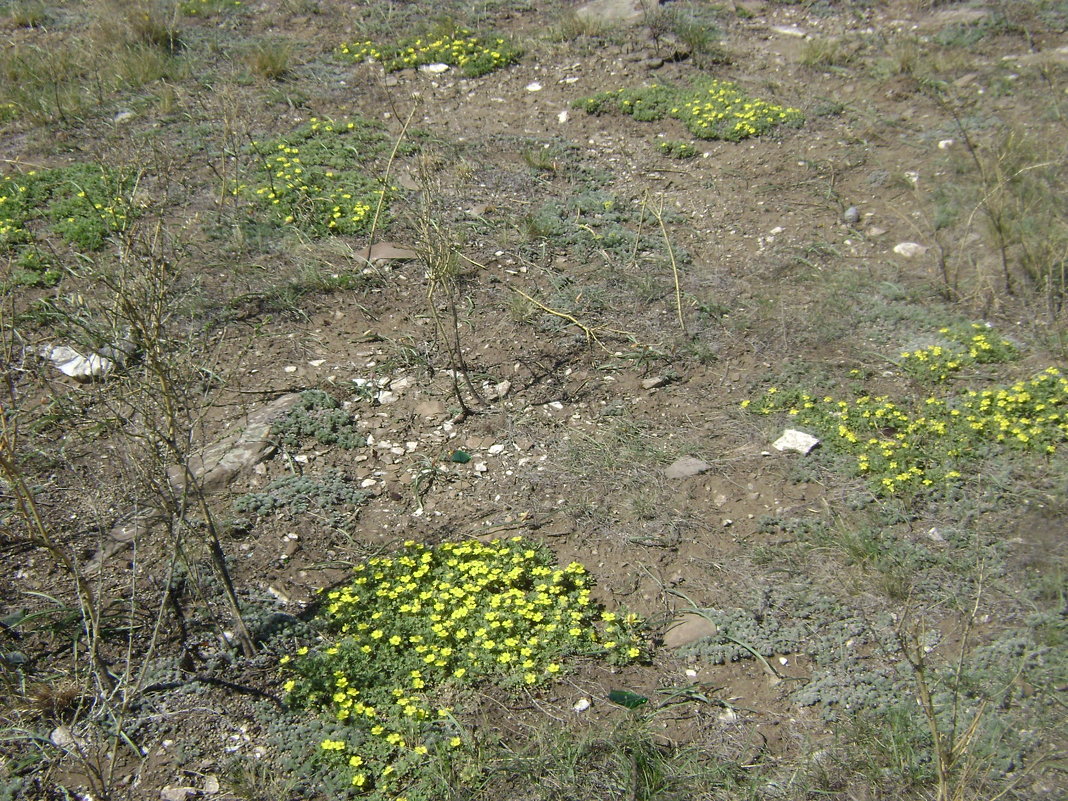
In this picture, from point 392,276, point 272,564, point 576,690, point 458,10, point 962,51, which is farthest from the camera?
point 458,10

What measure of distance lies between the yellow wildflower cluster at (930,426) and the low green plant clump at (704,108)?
3.15 metres

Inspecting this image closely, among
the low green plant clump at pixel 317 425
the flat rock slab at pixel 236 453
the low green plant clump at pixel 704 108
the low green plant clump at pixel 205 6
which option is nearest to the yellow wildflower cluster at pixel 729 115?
the low green plant clump at pixel 704 108

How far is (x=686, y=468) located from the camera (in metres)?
4.47

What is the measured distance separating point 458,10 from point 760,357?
572 cm

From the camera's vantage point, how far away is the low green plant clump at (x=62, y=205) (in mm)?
5777

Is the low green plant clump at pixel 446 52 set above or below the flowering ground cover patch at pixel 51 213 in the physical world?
above

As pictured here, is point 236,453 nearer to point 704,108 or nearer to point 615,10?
point 704,108

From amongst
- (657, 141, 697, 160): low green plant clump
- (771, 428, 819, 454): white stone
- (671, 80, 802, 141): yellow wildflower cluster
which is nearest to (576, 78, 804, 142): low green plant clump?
(671, 80, 802, 141): yellow wildflower cluster

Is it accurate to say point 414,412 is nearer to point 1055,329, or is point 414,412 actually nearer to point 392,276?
point 392,276

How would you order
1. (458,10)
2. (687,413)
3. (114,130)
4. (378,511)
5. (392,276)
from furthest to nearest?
(458,10) < (114,130) < (392,276) < (687,413) < (378,511)

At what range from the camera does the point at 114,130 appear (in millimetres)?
7148

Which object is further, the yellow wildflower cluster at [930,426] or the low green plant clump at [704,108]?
the low green plant clump at [704,108]

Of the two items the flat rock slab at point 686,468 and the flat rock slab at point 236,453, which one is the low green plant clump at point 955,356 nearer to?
the flat rock slab at point 686,468

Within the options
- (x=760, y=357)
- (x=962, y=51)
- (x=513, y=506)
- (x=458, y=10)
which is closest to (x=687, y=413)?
(x=760, y=357)
